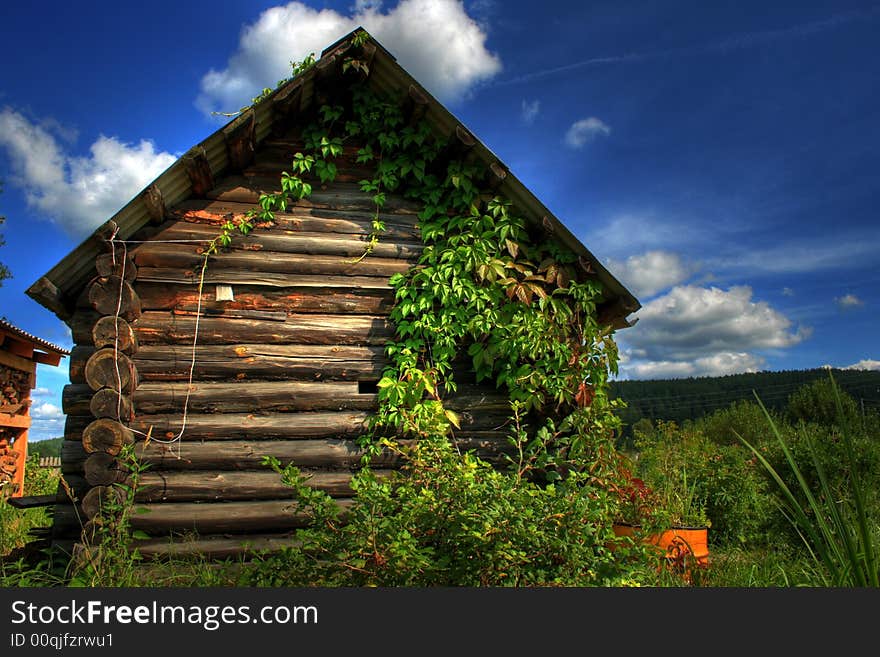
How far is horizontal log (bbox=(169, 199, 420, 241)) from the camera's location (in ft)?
22.6

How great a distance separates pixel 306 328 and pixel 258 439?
1.35m

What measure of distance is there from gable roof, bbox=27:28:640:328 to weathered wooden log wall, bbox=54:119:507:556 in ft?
0.33

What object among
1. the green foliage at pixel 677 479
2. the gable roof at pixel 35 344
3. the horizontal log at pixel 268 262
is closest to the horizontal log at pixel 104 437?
the horizontal log at pixel 268 262

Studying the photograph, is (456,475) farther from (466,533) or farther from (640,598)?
(640,598)

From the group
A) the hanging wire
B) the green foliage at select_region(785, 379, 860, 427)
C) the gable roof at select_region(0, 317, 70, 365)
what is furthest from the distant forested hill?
the hanging wire

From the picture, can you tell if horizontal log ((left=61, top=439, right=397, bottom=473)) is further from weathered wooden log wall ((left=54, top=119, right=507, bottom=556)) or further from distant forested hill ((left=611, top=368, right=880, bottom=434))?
distant forested hill ((left=611, top=368, right=880, bottom=434))

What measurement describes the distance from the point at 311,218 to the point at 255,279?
41.1 inches

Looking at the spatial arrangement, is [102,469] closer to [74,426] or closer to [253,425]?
[74,426]

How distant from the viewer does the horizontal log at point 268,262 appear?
664 cm

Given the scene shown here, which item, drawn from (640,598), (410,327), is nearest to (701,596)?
(640,598)

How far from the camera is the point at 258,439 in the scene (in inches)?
256

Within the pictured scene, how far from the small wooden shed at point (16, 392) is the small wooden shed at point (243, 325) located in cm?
982

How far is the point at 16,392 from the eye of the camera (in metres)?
15.3

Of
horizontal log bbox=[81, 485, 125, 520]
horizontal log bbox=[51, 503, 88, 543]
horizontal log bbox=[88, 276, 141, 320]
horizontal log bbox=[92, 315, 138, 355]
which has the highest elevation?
horizontal log bbox=[88, 276, 141, 320]
